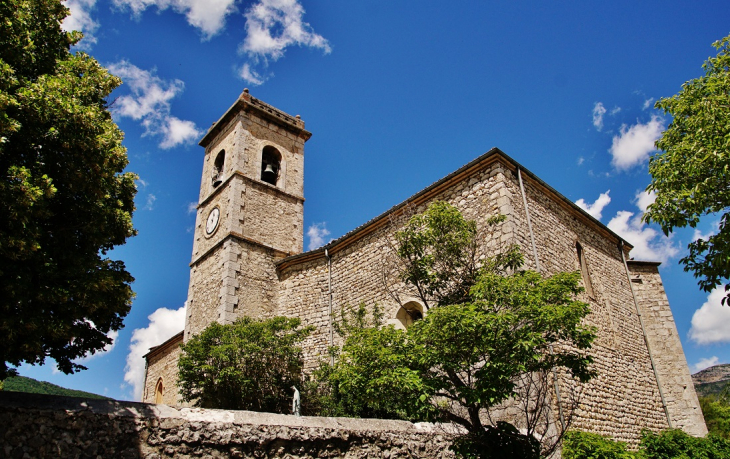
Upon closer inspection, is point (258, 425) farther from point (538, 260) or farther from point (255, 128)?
point (255, 128)

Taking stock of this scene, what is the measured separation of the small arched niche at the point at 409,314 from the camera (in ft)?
39.4

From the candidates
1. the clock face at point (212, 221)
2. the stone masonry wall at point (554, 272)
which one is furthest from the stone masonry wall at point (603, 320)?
the clock face at point (212, 221)

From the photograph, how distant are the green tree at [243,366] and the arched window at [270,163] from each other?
303 inches

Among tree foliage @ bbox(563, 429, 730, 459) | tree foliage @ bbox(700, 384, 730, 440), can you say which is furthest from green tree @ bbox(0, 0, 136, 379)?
tree foliage @ bbox(700, 384, 730, 440)

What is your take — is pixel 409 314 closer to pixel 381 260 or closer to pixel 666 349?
pixel 381 260

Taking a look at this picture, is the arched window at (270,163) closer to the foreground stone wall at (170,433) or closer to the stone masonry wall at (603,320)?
the stone masonry wall at (603,320)

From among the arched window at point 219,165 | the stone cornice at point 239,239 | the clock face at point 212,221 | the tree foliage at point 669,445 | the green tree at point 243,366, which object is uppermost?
the arched window at point 219,165

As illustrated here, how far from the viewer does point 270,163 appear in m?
19.6

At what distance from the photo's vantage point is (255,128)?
19.3 m

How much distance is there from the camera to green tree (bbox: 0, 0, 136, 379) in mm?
5156

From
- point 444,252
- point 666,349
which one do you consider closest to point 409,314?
point 444,252

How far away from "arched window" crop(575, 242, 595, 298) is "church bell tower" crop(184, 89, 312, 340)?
9819 millimetres

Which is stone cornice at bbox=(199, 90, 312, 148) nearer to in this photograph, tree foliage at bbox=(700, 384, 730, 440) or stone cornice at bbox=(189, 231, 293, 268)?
stone cornice at bbox=(189, 231, 293, 268)

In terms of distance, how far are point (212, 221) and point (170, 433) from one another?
44.6 ft
